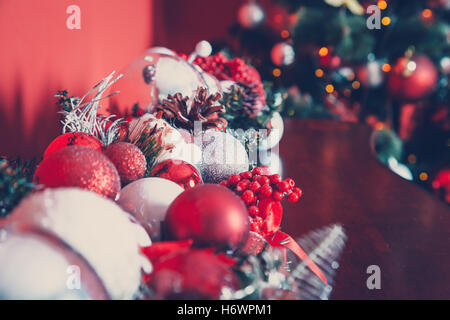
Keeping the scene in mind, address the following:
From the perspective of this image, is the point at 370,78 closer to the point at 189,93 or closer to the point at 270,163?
the point at 270,163

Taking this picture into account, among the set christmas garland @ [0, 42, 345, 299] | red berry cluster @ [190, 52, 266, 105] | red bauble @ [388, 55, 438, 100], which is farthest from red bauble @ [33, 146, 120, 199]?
red bauble @ [388, 55, 438, 100]

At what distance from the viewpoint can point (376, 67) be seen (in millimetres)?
2031

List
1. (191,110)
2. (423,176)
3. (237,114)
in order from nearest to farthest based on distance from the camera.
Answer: (191,110) < (237,114) < (423,176)

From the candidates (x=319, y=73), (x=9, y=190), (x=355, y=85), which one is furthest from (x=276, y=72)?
(x=9, y=190)

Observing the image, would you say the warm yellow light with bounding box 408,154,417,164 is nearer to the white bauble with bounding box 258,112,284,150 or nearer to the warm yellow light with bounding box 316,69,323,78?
the warm yellow light with bounding box 316,69,323,78

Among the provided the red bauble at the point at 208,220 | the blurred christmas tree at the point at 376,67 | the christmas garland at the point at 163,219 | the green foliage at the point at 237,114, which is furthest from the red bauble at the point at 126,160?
the blurred christmas tree at the point at 376,67

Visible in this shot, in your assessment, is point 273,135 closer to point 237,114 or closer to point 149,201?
point 237,114

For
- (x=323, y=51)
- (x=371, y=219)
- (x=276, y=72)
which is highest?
(x=323, y=51)

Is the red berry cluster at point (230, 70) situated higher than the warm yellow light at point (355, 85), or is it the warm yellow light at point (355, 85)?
the red berry cluster at point (230, 70)

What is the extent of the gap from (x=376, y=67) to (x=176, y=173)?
5.92ft

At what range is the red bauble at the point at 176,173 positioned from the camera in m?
0.56

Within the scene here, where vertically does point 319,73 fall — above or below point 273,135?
above

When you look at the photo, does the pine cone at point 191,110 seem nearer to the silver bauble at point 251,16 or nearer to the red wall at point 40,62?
the red wall at point 40,62

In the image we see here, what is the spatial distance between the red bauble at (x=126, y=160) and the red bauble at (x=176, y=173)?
0.03m
